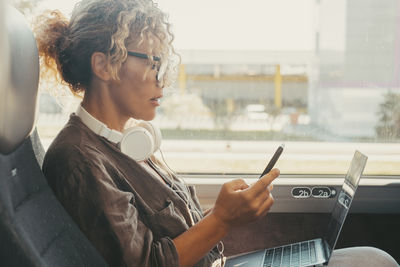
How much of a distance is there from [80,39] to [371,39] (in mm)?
1452

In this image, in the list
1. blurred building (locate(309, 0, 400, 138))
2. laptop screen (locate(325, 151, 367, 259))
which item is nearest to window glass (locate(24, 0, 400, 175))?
blurred building (locate(309, 0, 400, 138))

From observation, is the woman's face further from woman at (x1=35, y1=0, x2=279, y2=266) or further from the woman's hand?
the woman's hand

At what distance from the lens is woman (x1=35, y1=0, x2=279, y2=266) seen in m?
1.08

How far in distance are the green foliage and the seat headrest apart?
173 centimetres

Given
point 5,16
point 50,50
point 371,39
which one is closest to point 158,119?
point 50,50

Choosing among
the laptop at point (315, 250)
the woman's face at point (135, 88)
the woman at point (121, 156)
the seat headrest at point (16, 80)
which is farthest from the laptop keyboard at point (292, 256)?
the seat headrest at point (16, 80)

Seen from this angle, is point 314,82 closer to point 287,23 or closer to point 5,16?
point 287,23

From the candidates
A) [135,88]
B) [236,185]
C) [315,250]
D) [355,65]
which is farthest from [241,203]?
[355,65]

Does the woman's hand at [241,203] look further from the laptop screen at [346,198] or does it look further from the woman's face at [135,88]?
the laptop screen at [346,198]

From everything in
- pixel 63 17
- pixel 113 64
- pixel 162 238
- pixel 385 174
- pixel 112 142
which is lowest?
pixel 385 174

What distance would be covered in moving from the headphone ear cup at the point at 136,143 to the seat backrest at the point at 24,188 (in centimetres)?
25

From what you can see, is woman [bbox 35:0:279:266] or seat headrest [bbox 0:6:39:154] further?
woman [bbox 35:0:279:266]

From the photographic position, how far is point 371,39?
217 centimetres

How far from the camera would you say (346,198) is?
1709 mm
